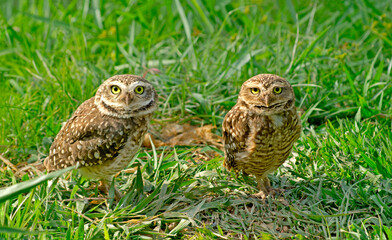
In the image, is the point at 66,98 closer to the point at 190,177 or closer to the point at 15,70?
the point at 15,70

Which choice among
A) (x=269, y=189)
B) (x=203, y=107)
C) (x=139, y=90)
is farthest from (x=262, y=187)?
(x=203, y=107)

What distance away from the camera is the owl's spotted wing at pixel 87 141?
11.3ft

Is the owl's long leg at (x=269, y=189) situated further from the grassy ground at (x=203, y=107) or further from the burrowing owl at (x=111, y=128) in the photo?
the burrowing owl at (x=111, y=128)

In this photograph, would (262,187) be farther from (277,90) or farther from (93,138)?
(93,138)

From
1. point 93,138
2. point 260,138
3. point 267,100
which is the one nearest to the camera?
point 267,100

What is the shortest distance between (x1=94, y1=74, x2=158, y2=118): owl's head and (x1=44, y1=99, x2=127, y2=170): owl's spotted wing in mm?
94

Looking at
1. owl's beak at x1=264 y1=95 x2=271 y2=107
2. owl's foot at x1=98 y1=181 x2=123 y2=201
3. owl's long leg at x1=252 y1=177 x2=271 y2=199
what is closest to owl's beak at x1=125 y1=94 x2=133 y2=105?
owl's foot at x1=98 y1=181 x2=123 y2=201

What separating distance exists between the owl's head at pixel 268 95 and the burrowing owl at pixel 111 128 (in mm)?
749

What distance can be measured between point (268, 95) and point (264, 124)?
221mm

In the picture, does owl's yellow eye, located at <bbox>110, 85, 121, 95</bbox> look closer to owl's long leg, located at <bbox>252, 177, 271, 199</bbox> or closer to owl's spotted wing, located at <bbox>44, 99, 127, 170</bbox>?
owl's spotted wing, located at <bbox>44, 99, 127, 170</bbox>

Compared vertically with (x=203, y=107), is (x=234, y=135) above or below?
above

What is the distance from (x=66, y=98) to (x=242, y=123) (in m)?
2.04

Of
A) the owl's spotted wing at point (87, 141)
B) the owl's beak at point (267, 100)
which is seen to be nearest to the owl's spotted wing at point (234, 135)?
the owl's beak at point (267, 100)

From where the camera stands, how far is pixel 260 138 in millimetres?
3404
